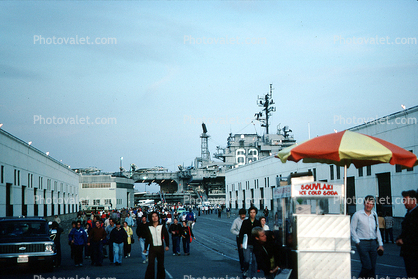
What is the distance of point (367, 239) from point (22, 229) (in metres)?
11.3

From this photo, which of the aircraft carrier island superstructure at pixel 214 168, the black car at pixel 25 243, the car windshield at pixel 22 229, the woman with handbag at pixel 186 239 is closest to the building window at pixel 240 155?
the aircraft carrier island superstructure at pixel 214 168

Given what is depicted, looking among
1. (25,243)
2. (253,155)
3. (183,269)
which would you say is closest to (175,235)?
(183,269)

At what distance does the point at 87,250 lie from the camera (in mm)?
19438

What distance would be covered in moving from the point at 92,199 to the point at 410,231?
109 m

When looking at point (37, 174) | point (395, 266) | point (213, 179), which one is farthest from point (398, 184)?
point (213, 179)

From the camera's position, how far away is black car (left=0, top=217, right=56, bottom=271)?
14.4m

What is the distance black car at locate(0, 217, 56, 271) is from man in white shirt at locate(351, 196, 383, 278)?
380 inches

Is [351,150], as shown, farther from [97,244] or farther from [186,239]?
[186,239]

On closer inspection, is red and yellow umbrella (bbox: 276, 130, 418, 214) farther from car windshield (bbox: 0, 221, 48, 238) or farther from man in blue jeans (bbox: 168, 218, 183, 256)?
man in blue jeans (bbox: 168, 218, 183, 256)

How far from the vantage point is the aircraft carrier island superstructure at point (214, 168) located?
83312 mm

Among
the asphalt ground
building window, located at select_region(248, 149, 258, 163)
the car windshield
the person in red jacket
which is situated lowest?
the asphalt ground

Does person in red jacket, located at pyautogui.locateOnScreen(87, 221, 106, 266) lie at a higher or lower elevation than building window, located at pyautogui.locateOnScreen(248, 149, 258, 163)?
lower

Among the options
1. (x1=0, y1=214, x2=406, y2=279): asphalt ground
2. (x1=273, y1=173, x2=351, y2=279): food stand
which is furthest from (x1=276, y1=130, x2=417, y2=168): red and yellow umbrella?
(x1=0, y1=214, x2=406, y2=279): asphalt ground

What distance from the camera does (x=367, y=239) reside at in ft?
29.5
